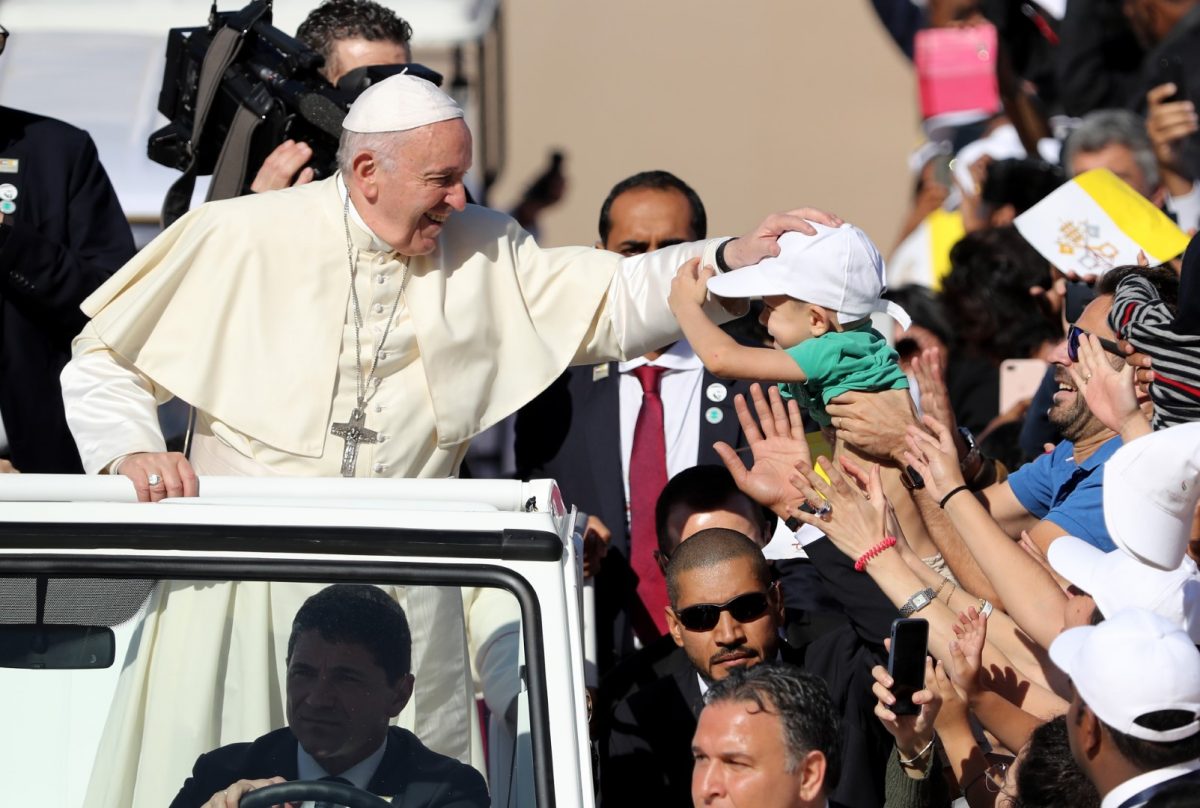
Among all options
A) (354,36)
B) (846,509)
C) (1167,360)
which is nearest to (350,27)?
(354,36)

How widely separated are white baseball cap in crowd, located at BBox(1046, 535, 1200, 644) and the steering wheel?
1.32m

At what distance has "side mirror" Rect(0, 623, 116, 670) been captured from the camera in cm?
287

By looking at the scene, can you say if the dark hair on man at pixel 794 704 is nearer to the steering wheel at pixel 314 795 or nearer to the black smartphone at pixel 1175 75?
the steering wheel at pixel 314 795

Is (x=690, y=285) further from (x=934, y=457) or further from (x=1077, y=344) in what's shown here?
(x=1077, y=344)

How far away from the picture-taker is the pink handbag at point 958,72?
869 centimetres

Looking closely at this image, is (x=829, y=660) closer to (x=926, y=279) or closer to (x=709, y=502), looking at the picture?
(x=709, y=502)

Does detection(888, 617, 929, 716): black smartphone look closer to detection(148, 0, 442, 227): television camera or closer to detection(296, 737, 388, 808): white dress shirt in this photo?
detection(296, 737, 388, 808): white dress shirt

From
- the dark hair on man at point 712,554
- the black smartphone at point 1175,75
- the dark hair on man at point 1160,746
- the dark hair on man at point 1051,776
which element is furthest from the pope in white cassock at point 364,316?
the black smartphone at point 1175,75

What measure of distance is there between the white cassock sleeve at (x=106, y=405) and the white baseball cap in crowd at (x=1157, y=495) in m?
1.94

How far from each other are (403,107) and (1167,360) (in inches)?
67.6

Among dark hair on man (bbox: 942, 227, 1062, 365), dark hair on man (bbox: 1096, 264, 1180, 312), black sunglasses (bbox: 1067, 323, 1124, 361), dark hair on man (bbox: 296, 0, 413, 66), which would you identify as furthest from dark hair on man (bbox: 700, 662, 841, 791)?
dark hair on man (bbox: 942, 227, 1062, 365)

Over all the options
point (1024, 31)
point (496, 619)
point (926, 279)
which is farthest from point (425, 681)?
point (1024, 31)

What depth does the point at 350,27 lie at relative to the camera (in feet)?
17.0

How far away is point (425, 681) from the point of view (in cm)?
288
